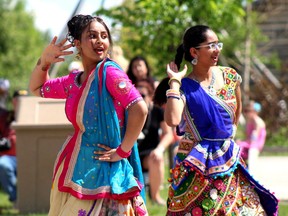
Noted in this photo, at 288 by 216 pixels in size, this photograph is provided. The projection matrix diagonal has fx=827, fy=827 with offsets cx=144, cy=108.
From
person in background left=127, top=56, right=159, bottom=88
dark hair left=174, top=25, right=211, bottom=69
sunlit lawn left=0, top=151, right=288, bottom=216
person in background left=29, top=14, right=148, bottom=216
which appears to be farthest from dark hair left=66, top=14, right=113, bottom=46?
person in background left=127, top=56, right=159, bottom=88

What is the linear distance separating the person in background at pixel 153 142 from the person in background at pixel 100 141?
401 centimetres

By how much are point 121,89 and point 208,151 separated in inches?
41.6

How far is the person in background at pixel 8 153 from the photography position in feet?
30.9

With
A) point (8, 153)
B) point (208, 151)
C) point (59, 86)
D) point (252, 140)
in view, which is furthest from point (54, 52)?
point (252, 140)

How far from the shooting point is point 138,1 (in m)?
9.83

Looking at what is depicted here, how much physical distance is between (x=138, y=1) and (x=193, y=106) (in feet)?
15.3

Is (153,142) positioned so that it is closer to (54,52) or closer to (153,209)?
(153,209)

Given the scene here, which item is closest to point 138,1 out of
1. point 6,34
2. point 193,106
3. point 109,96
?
point 193,106

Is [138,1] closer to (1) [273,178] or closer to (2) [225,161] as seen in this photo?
(1) [273,178]

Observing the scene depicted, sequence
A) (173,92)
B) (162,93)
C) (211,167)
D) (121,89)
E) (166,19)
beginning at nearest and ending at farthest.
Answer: (121,89)
(173,92)
(211,167)
(162,93)
(166,19)

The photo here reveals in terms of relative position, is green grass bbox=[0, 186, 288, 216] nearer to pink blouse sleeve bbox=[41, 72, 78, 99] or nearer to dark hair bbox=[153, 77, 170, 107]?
dark hair bbox=[153, 77, 170, 107]

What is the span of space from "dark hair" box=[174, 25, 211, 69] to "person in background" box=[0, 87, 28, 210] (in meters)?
4.05

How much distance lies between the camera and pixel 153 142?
9109 millimetres

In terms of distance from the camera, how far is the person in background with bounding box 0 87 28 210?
9.41 metres
